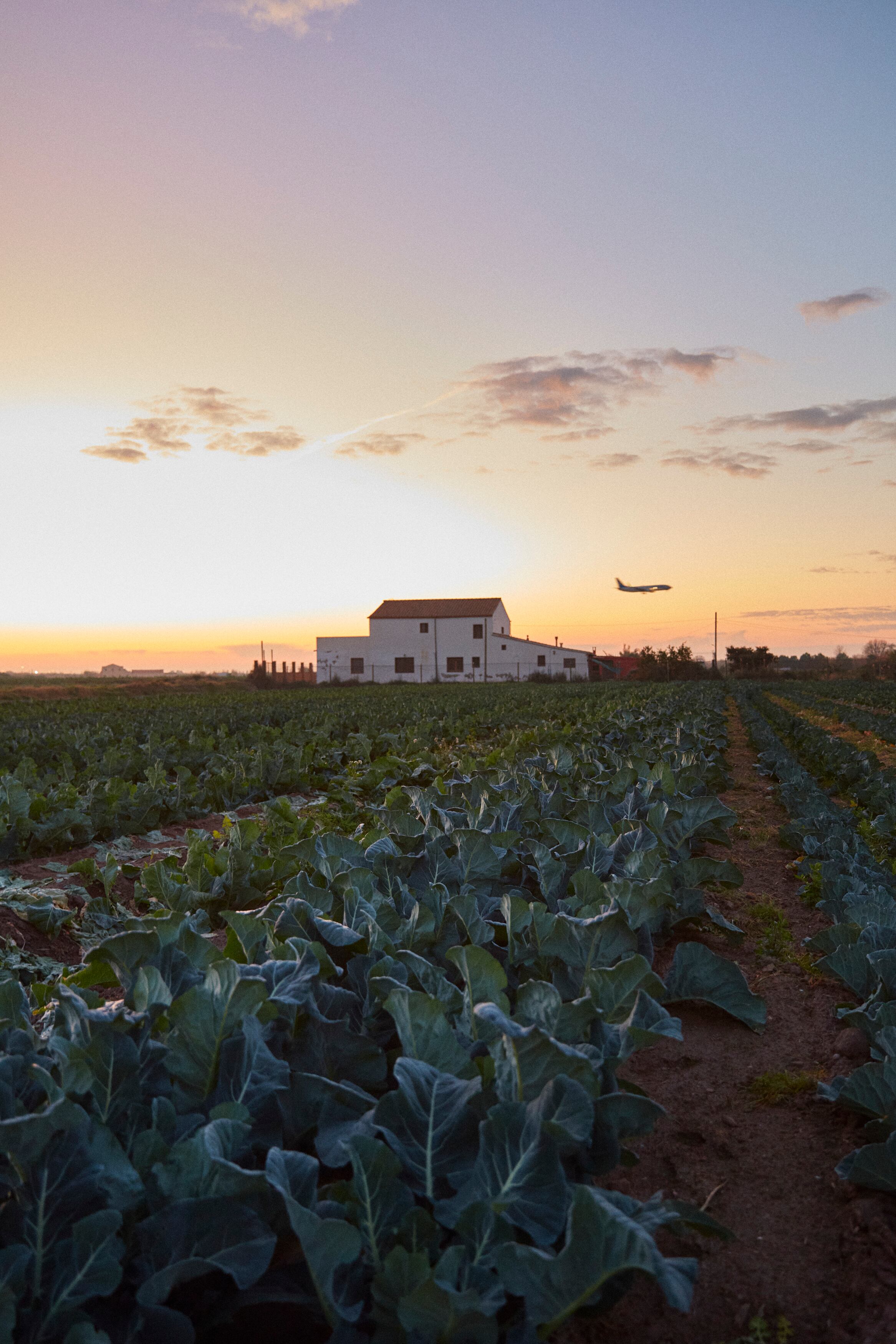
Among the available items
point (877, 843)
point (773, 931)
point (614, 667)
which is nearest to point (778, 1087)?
point (773, 931)

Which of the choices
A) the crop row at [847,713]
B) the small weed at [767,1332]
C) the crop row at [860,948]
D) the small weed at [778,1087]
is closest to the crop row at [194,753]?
the crop row at [860,948]

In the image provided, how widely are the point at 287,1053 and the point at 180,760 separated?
27.5 ft

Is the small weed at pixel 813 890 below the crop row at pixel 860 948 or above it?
below

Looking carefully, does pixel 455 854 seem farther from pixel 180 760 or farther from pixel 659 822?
pixel 180 760

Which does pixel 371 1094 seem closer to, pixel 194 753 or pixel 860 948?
pixel 860 948

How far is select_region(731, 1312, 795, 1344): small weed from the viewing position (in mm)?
1635

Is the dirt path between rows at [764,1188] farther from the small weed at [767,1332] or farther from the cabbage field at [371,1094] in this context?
the cabbage field at [371,1094]

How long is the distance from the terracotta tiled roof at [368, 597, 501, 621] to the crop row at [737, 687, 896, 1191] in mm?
50827

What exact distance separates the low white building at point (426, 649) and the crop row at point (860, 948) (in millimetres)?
49911

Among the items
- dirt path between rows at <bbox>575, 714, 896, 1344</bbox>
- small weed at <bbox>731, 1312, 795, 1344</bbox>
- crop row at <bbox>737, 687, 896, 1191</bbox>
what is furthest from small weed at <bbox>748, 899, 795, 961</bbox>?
small weed at <bbox>731, 1312, 795, 1344</bbox>

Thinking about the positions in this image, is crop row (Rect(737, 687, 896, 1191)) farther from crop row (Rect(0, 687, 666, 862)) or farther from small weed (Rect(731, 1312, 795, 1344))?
crop row (Rect(0, 687, 666, 862))

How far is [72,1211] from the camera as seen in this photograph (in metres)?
1.42

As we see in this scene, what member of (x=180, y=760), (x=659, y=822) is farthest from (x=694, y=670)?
(x=659, y=822)

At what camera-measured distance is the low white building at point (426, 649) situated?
56656 mm
